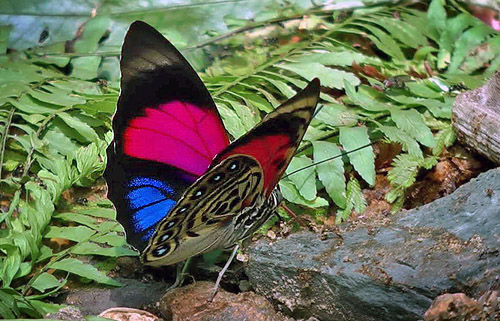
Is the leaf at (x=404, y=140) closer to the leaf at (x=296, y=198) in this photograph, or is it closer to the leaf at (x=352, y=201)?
the leaf at (x=352, y=201)

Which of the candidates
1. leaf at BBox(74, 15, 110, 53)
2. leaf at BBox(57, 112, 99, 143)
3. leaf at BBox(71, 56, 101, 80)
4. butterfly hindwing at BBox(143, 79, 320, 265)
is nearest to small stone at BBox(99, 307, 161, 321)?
butterfly hindwing at BBox(143, 79, 320, 265)

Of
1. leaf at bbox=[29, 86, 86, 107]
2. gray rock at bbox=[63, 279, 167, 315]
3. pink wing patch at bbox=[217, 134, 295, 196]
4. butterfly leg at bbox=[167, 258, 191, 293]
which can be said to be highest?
pink wing patch at bbox=[217, 134, 295, 196]

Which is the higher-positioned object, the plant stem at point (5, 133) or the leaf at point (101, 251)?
the plant stem at point (5, 133)

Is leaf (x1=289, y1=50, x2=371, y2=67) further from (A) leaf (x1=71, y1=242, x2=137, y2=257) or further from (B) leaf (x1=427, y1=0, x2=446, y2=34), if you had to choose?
(A) leaf (x1=71, y1=242, x2=137, y2=257)

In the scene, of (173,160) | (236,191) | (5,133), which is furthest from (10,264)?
(236,191)

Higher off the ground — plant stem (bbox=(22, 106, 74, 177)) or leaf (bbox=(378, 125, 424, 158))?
plant stem (bbox=(22, 106, 74, 177))

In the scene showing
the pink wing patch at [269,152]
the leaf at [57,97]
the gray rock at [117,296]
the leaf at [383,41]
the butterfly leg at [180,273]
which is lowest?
the gray rock at [117,296]

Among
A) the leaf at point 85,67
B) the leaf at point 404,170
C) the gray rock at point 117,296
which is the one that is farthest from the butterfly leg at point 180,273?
the leaf at point 85,67

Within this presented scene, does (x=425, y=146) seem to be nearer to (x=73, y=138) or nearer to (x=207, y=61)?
(x=207, y=61)
